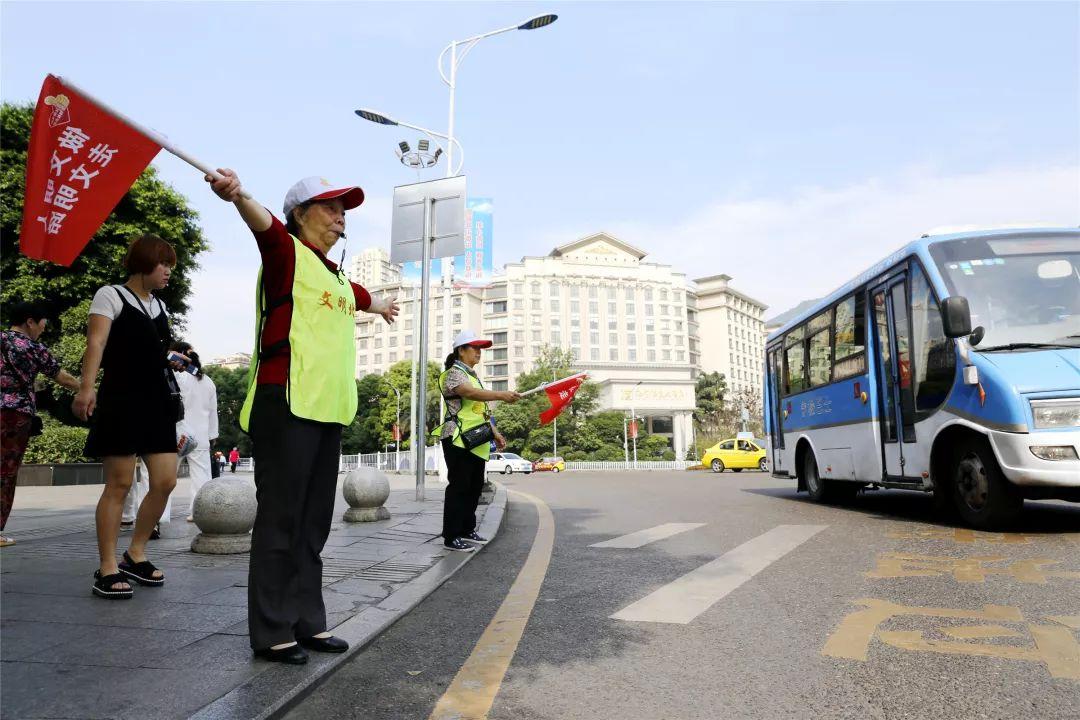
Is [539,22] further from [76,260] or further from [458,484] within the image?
[458,484]

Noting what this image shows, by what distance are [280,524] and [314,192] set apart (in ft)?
4.47

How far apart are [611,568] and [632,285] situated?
321 ft

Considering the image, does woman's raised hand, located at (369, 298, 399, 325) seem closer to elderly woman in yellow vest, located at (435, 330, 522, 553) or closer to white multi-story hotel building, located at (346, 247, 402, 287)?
elderly woman in yellow vest, located at (435, 330, 522, 553)

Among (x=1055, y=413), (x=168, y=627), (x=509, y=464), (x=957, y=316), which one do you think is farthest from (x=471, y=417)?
(x=509, y=464)

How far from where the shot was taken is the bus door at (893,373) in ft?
25.9

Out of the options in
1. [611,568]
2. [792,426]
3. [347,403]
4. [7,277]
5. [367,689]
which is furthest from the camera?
[7,277]

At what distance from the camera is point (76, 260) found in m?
24.0

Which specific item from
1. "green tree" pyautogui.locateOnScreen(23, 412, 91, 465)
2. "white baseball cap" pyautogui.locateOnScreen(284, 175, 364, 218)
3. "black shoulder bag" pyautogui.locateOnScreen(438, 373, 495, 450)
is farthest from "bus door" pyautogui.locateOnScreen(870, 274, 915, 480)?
"green tree" pyautogui.locateOnScreen(23, 412, 91, 465)

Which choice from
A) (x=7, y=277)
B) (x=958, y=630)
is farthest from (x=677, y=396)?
(x=958, y=630)

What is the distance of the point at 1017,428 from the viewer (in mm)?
6152

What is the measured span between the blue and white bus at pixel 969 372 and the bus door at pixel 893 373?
0.02 metres

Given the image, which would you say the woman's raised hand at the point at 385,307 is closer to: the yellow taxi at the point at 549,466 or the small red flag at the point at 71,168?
the small red flag at the point at 71,168

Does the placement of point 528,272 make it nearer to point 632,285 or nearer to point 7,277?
point 632,285

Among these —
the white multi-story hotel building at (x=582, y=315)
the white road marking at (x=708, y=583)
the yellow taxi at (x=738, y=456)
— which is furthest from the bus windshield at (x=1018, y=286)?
the white multi-story hotel building at (x=582, y=315)
